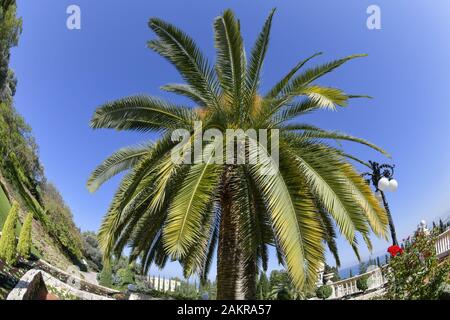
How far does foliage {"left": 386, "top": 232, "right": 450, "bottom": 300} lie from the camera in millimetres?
6727

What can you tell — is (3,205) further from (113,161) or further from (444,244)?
(444,244)

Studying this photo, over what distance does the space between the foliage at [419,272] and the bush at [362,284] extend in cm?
799

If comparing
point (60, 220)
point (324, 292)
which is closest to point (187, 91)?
point (324, 292)

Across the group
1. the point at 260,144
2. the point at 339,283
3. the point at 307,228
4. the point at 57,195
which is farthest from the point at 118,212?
the point at 57,195

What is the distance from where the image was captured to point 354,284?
16.5 meters

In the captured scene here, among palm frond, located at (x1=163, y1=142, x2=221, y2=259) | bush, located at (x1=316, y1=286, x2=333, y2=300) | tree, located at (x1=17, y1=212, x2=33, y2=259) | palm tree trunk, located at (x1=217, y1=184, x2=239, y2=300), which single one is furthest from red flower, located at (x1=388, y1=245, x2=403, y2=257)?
tree, located at (x1=17, y1=212, x2=33, y2=259)

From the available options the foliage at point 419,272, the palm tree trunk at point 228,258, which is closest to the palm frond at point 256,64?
the palm tree trunk at point 228,258

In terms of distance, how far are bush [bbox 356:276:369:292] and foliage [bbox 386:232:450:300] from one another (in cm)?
799

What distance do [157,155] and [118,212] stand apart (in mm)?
1254

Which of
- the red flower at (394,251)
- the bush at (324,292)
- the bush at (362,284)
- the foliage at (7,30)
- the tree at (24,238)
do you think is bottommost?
the bush at (324,292)

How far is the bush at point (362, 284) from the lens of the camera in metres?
14.7

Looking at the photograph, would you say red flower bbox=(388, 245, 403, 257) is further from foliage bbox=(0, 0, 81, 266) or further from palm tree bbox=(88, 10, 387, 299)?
foliage bbox=(0, 0, 81, 266)

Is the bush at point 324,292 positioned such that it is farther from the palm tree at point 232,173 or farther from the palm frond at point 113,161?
the palm frond at point 113,161

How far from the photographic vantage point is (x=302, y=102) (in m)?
8.02
